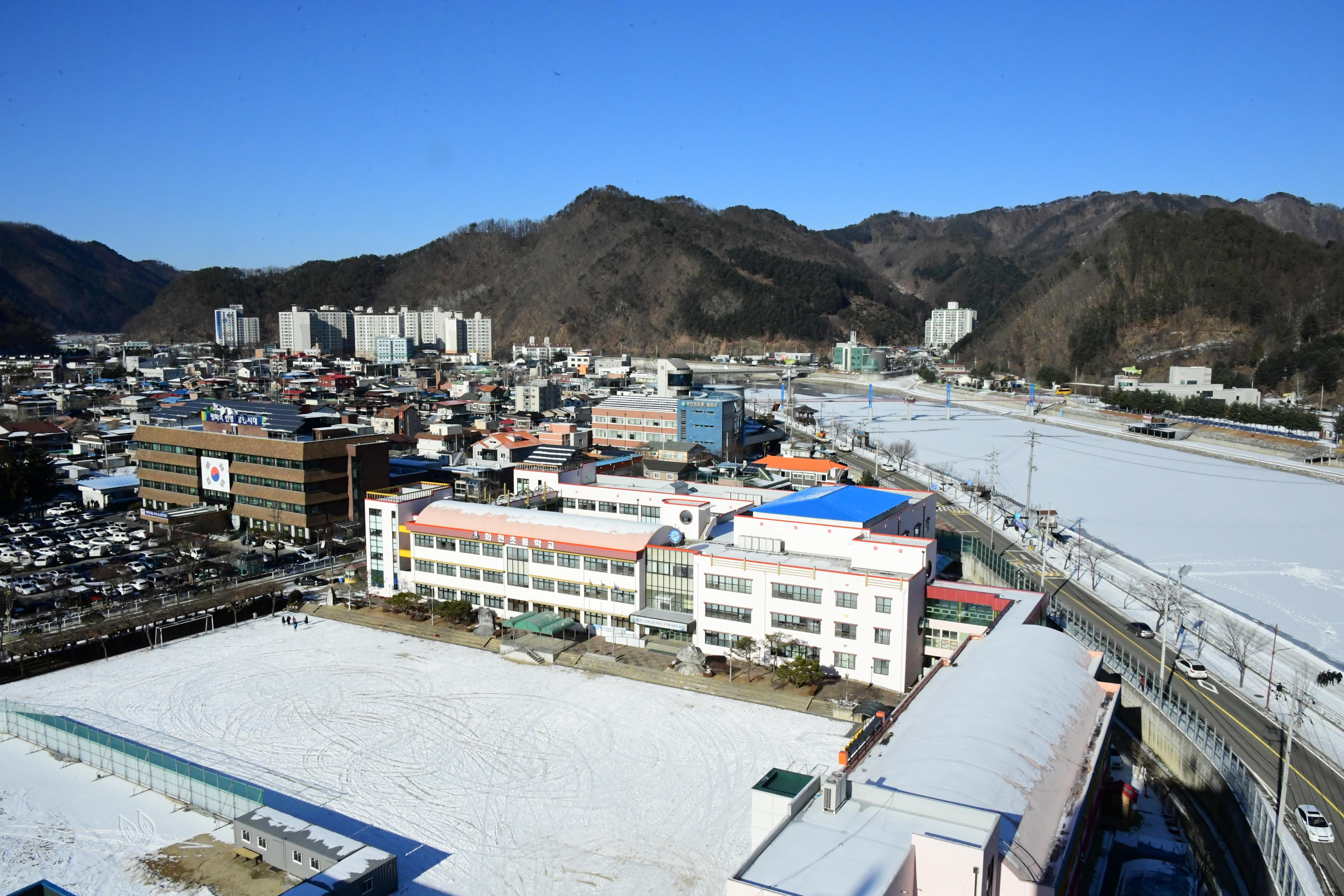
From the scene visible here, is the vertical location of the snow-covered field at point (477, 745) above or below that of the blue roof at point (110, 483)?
below

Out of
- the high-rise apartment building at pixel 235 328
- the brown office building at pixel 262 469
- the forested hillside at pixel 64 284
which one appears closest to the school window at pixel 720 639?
the brown office building at pixel 262 469

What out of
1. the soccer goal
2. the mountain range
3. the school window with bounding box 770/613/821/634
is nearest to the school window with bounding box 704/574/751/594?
the school window with bounding box 770/613/821/634

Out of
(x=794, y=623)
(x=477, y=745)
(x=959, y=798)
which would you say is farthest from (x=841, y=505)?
(x=959, y=798)

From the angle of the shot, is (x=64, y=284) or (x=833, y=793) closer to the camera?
(x=833, y=793)

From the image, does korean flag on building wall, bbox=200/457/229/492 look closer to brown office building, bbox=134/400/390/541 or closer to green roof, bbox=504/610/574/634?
brown office building, bbox=134/400/390/541

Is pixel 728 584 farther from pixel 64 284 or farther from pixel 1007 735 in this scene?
pixel 64 284

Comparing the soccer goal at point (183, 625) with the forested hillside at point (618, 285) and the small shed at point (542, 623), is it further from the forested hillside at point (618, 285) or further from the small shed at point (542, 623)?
the forested hillside at point (618, 285)
